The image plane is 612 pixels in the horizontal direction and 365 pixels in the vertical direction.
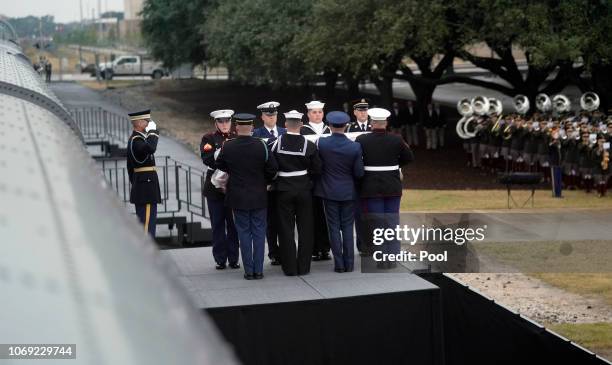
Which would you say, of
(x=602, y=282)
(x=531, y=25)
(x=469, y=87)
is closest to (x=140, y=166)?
(x=602, y=282)

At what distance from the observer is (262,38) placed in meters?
32.4

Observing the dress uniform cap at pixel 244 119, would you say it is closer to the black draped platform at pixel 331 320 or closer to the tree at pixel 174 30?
the black draped platform at pixel 331 320

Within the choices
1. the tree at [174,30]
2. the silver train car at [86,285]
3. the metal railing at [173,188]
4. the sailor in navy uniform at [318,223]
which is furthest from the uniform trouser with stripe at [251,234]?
the tree at [174,30]

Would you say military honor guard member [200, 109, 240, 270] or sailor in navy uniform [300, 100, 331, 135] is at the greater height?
sailor in navy uniform [300, 100, 331, 135]

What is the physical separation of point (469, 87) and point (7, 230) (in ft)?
177

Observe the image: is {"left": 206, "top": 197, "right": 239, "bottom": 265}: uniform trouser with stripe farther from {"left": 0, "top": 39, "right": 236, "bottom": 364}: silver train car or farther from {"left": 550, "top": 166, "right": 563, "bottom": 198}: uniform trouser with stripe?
{"left": 550, "top": 166, "right": 563, "bottom": 198}: uniform trouser with stripe

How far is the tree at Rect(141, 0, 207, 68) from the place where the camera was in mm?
44375

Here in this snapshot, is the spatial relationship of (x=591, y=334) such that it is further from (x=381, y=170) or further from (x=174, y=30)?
(x=174, y=30)

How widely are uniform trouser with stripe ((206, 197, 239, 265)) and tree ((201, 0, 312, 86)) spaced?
21.4 meters

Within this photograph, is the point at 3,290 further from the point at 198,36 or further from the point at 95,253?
the point at 198,36

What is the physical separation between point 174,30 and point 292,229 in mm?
38317

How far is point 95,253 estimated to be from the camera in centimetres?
165

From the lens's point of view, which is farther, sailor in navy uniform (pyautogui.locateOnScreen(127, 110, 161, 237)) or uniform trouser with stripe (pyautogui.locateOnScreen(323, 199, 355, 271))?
sailor in navy uniform (pyautogui.locateOnScreen(127, 110, 161, 237))

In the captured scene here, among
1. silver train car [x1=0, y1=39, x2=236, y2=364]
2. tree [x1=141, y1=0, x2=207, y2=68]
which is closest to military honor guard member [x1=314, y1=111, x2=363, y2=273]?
silver train car [x1=0, y1=39, x2=236, y2=364]
